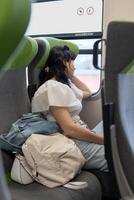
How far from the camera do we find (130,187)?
97 centimetres

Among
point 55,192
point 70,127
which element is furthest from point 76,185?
point 70,127

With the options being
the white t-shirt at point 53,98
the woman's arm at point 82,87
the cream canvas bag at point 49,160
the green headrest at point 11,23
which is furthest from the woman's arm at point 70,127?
the green headrest at point 11,23

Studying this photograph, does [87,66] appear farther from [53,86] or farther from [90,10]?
[53,86]

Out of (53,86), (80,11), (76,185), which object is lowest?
(76,185)

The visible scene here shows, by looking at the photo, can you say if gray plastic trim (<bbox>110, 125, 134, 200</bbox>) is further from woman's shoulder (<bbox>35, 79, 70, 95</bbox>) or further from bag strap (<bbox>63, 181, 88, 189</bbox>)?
woman's shoulder (<bbox>35, 79, 70, 95</bbox>)

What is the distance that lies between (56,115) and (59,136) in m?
0.15

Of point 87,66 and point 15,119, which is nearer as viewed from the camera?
point 15,119

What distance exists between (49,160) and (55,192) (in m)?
0.15

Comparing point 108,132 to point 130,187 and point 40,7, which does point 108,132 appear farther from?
point 40,7

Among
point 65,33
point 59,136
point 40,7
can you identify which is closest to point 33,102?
point 59,136

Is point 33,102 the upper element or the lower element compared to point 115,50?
lower

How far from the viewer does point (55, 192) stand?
56.2 inches

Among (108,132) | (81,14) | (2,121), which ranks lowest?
(2,121)

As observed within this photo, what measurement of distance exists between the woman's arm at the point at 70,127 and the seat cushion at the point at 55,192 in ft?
0.69
